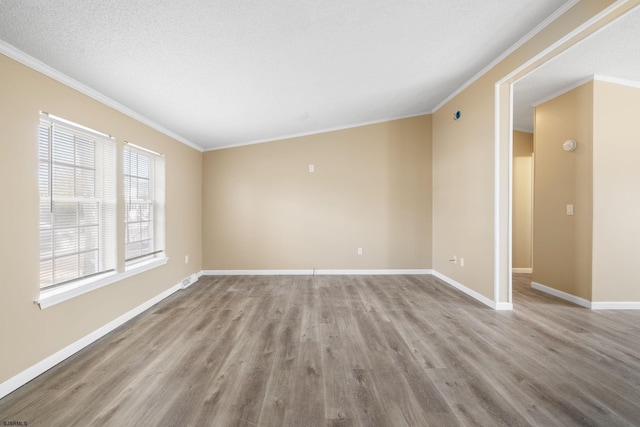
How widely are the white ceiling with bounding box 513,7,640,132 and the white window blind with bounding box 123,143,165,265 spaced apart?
471 centimetres

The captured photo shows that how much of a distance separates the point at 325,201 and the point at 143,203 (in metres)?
2.81

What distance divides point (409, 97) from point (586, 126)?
86.3 inches

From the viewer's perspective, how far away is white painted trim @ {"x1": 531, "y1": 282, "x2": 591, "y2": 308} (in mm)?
3012

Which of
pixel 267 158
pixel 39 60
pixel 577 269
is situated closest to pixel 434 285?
pixel 577 269

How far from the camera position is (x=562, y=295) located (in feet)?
10.8

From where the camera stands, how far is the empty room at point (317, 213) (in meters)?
1.60

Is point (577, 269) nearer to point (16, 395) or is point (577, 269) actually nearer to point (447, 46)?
point (447, 46)

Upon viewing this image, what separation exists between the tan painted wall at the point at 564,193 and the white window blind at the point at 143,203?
557 centimetres

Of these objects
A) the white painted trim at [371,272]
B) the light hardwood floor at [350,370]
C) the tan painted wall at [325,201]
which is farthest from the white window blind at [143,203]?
the white painted trim at [371,272]

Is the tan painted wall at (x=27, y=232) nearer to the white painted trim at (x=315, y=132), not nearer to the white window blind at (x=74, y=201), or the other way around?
the white window blind at (x=74, y=201)

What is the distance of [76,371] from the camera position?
1854mm

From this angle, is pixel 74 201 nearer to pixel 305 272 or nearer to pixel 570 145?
pixel 305 272

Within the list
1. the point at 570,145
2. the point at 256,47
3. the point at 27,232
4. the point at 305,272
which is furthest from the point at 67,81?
the point at 570,145

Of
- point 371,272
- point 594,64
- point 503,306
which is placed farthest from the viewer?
point 371,272
